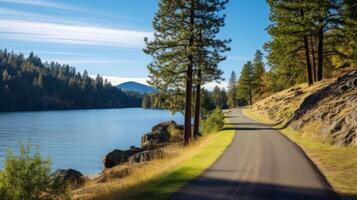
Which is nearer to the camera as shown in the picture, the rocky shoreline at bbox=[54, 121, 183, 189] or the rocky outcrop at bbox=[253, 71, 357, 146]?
the rocky outcrop at bbox=[253, 71, 357, 146]

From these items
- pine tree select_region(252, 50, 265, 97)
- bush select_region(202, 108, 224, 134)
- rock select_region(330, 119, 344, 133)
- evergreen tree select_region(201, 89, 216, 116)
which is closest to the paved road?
rock select_region(330, 119, 344, 133)

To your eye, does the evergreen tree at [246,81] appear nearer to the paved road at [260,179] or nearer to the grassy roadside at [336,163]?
the grassy roadside at [336,163]

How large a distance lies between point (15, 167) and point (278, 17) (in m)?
38.6

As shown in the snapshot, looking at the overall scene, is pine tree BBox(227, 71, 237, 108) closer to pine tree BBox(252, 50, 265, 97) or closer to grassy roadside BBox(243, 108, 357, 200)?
pine tree BBox(252, 50, 265, 97)

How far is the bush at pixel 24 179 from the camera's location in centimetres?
1273

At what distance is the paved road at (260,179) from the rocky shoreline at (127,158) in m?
4.87

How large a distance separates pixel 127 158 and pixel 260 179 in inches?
887

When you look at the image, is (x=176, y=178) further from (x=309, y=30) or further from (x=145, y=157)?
(x=309, y=30)

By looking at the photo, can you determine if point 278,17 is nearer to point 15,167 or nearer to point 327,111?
point 327,111

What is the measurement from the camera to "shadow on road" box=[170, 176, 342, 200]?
13.1m

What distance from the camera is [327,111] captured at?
1158 inches

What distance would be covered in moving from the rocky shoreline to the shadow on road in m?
4.24

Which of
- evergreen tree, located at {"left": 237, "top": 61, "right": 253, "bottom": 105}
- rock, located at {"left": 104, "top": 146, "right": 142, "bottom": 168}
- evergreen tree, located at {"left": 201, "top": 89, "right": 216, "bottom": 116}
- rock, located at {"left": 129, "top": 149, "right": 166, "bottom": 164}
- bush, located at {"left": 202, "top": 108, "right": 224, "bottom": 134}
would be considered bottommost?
rock, located at {"left": 104, "top": 146, "right": 142, "bottom": 168}

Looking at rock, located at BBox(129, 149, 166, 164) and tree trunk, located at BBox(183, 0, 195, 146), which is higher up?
tree trunk, located at BBox(183, 0, 195, 146)
